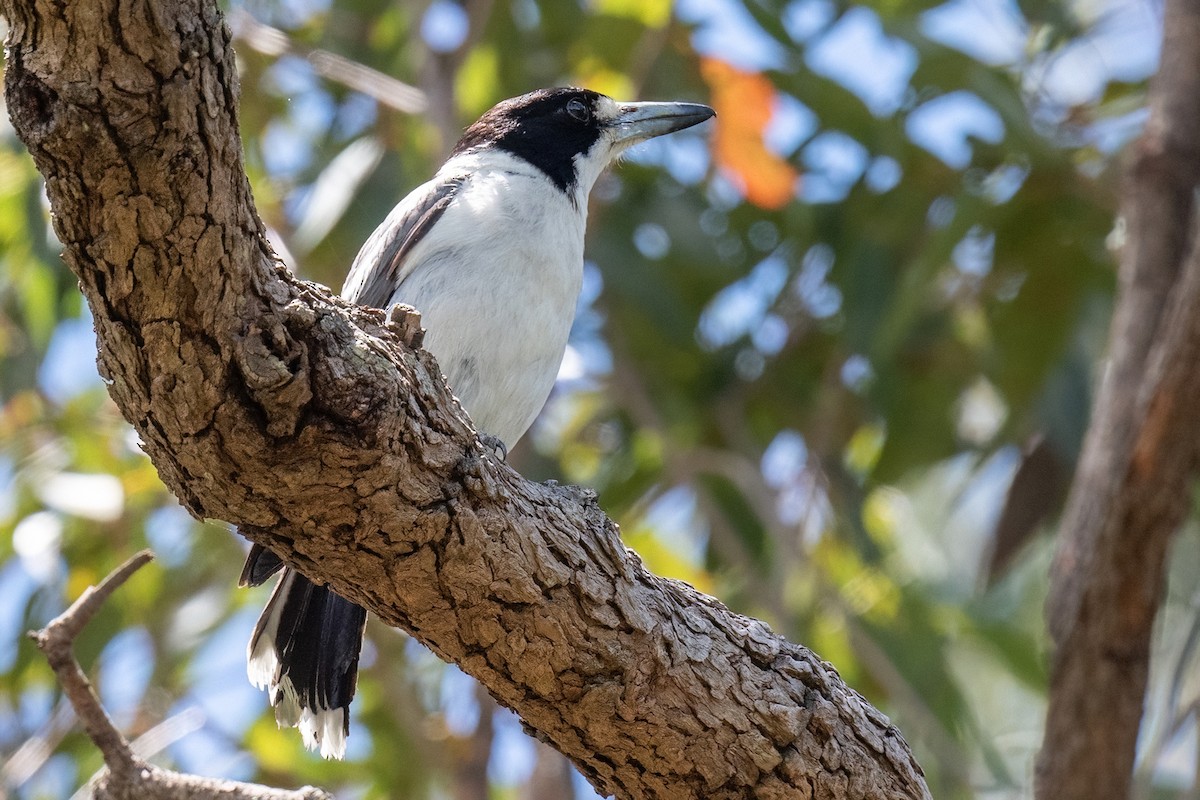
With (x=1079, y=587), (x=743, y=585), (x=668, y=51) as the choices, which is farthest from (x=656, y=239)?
(x=1079, y=587)

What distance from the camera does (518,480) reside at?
7.93 feet

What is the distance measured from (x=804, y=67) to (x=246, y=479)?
12.1ft

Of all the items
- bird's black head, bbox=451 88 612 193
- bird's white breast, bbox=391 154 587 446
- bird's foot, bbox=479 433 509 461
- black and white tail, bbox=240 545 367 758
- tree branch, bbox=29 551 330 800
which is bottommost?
tree branch, bbox=29 551 330 800

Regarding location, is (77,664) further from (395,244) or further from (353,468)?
(395,244)

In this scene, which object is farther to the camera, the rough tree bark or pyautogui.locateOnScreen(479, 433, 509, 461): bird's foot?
pyautogui.locateOnScreen(479, 433, 509, 461): bird's foot

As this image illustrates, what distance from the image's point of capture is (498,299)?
3500 millimetres

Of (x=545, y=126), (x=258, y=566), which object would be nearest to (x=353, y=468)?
(x=258, y=566)

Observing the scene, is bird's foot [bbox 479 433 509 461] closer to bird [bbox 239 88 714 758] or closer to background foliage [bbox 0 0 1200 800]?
bird [bbox 239 88 714 758]

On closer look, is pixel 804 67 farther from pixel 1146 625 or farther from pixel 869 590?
pixel 1146 625

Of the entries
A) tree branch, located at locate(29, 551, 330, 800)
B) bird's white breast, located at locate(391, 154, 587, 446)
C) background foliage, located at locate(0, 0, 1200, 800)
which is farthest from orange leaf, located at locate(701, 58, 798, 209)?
tree branch, located at locate(29, 551, 330, 800)

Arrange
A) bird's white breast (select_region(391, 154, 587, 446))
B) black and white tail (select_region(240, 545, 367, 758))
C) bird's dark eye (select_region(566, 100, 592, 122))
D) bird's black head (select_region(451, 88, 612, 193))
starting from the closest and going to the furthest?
1. black and white tail (select_region(240, 545, 367, 758))
2. bird's white breast (select_region(391, 154, 587, 446))
3. bird's black head (select_region(451, 88, 612, 193))
4. bird's dark eye (select_region(566, 100, 592, 122))

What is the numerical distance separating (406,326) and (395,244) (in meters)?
1.57

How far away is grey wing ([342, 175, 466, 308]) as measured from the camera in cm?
371

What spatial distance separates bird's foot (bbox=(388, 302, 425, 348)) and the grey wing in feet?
4.58
